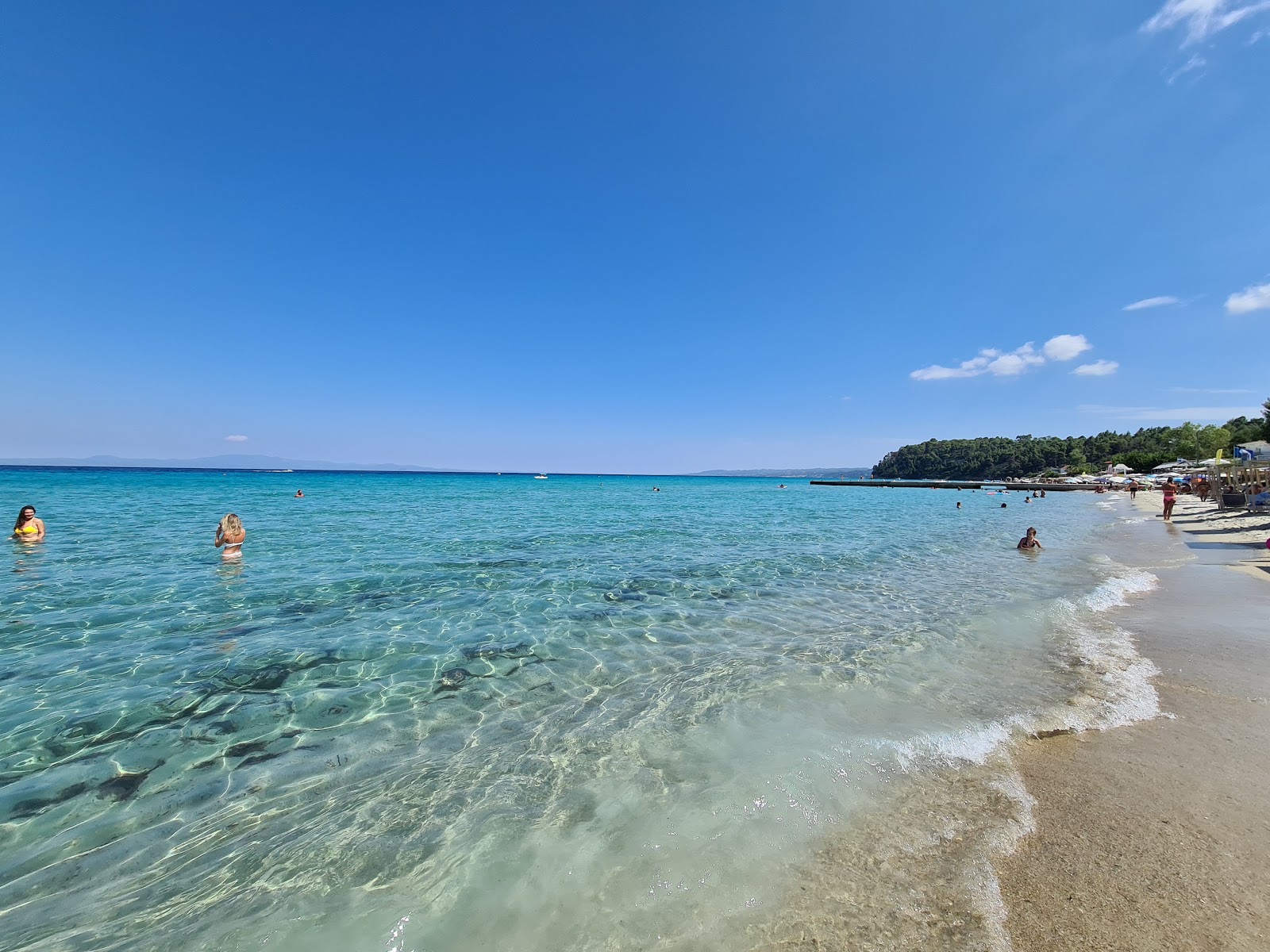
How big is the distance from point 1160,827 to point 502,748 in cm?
512

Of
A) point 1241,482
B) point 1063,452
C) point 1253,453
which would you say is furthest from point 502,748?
point 1063,452

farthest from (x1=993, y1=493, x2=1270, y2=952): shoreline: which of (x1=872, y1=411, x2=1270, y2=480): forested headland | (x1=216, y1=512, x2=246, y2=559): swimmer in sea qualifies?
(x1=872, y1=411, x2=1270, y2=480): forested headland

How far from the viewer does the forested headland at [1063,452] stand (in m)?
78.8

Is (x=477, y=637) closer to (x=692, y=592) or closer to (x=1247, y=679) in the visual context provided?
(x=692, y=592)

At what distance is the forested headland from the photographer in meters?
78.8

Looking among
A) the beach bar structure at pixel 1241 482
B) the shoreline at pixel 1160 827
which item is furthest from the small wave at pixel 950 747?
the beach bar structure at pixel 1241 482

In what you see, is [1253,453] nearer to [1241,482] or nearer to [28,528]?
[1241,482]

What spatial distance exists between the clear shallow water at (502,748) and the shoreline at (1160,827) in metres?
0.29

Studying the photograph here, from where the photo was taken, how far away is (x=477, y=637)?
800 centimetres

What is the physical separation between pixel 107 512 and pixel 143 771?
30.2m

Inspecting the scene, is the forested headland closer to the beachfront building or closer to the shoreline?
the beachfront building

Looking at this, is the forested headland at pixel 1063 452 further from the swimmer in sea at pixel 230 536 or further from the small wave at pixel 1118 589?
the swimmer in sea at pixel 230 536

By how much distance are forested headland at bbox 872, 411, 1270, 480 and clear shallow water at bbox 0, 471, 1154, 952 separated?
71314 millimetres

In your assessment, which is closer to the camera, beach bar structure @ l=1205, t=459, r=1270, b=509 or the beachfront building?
beach bar structure @ l=1205, t=459, r=1270, b=509
